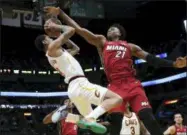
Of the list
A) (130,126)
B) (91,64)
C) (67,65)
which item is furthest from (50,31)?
(91,64)

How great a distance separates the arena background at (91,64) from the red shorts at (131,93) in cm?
989

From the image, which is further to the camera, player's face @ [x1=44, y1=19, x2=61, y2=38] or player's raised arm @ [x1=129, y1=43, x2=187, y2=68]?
player's face @ [x1=44, y1=19, x2=61, y2=38]

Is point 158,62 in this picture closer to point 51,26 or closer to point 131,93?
point 131,93

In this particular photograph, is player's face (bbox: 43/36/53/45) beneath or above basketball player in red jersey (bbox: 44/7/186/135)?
above

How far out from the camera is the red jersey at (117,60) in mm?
6496

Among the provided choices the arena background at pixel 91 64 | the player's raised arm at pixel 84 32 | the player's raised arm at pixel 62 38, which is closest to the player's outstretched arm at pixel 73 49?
the player's raised arm at pixel 84 32

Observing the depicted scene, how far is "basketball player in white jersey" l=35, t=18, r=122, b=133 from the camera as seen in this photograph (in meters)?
5.78

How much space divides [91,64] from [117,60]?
22.9 meters

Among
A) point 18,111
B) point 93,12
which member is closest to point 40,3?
point 93,12

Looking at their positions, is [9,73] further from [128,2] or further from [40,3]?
[40,3]

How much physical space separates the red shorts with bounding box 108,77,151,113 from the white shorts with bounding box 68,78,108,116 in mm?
499

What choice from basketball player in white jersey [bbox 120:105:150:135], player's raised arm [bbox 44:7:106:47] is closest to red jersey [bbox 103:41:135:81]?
player's raised arm [bbox 44:7:106:47]

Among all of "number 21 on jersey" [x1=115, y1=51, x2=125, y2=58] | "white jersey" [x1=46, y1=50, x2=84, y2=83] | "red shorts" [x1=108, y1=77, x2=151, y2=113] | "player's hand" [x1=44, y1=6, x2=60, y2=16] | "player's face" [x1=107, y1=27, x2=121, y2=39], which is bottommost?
"red shorts" [x1=108, y1=77, x2=151, y2=113]

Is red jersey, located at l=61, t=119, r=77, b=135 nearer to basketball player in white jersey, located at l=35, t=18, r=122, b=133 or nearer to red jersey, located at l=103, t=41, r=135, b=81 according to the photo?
red jersey, located at l=103, t=41, r=135, b=81
